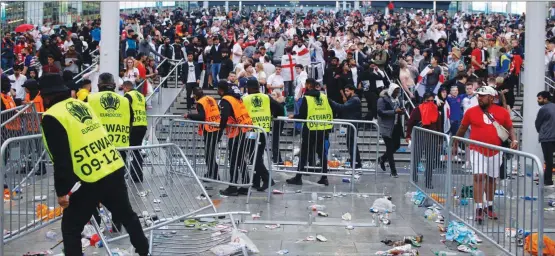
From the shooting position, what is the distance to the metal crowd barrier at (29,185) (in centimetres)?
905

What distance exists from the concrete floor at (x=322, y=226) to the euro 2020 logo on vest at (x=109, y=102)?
1.66 metres

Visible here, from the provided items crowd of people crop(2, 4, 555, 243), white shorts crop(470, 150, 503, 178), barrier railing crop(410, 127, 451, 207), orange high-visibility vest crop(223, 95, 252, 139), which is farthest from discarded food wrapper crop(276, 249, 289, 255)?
orange high-visibility vest crop(223, 95, 252, 139)

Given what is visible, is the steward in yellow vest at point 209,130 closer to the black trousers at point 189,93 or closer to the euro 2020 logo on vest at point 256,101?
the euro 2020 logo on vest at point 256,101

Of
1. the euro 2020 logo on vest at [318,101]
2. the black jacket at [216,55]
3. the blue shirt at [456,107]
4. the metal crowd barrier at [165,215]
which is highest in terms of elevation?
the black jacket at [216,55]

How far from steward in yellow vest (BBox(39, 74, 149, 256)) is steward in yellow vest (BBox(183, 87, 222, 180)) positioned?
558 centimetres

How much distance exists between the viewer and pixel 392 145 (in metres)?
15.5

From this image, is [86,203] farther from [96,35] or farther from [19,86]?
[96,35]

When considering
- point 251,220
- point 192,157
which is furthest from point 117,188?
point 192,157

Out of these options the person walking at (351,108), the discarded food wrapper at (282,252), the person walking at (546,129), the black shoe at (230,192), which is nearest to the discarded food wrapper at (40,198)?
the discarded food wrapper at (282,252)

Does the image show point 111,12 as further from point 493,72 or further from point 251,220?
point 493,72

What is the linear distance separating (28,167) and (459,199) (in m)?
5.34

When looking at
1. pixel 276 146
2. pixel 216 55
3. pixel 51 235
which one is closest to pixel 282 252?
pixel 51 235

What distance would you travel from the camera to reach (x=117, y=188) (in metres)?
7.59

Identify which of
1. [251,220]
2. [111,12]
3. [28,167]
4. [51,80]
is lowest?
[251,220]
